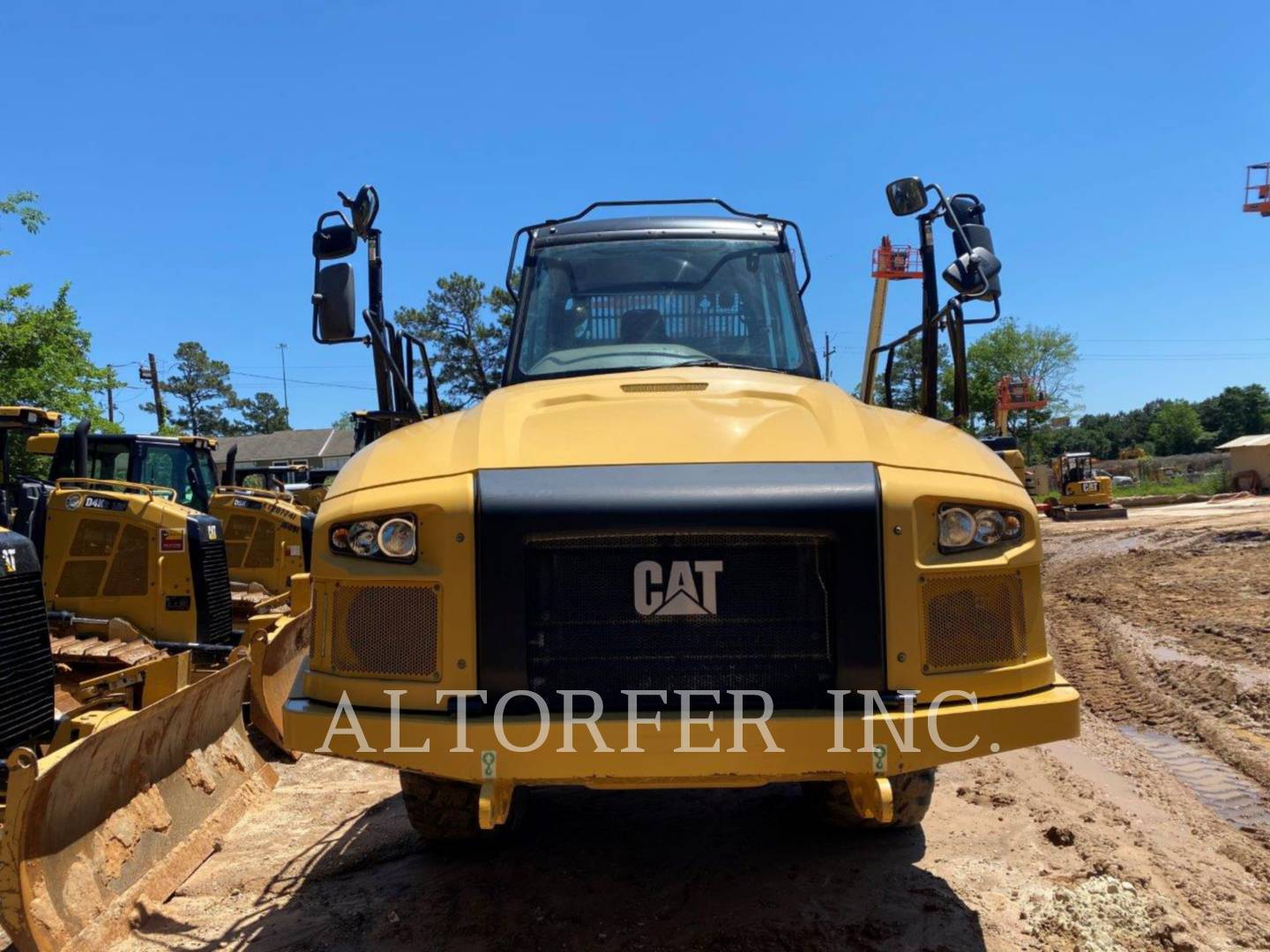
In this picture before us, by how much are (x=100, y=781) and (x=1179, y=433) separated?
293 feet

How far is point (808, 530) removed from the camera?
108 inches

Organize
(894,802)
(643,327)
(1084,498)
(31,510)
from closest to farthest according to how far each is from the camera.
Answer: (894,802) < (643,327) < (31,510) < (1084,498)

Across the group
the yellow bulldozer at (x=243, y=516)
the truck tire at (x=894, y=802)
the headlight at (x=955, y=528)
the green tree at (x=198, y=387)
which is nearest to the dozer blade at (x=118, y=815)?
the truck tire at (x=894, y=802)

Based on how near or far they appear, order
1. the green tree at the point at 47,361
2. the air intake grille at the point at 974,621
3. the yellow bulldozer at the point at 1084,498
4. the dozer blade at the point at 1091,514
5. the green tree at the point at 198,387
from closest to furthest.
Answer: the air intake grille at the point at 974,621
the green tree at the point at 47,361
the dozer blade at the point at 1091,514
the yellow bulldozer at the point at 1084,498
the green tree at the point at 198,387

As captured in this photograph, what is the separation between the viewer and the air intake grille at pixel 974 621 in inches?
110

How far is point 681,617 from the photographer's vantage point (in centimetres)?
284

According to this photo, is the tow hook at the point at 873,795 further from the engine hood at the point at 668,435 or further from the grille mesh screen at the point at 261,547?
the grille mesh screen at the point at 261,547

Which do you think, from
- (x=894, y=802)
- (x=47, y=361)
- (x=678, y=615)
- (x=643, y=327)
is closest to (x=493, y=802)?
(x=678, y=615)

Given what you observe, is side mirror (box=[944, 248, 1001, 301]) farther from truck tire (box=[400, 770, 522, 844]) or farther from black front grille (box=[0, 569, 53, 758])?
black front grille (box=[0, 569, 53, 758])

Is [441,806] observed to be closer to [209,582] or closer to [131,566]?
[209,582]

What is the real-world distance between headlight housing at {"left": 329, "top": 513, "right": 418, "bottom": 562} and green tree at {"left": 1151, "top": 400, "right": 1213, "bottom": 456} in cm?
8686

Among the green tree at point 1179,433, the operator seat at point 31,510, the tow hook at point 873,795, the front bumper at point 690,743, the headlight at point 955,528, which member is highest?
the green tree at point 1179,433

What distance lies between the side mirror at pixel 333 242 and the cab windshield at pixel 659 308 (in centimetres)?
88

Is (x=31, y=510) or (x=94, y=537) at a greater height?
(x=31, y=510)
